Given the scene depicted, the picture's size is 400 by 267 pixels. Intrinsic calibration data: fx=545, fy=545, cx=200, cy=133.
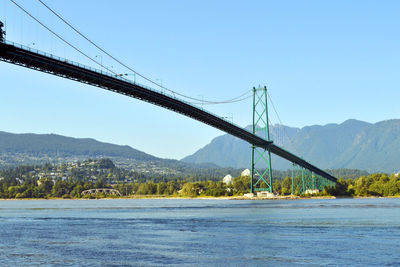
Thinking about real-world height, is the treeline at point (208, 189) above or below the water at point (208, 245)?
above

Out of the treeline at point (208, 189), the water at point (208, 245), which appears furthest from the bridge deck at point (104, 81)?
the treeline at point (208, 189)

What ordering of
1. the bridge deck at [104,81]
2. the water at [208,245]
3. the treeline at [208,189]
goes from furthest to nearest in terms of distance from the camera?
the treeline at [208,189] < the bridge deck at [104,81] < the water at [208,245]

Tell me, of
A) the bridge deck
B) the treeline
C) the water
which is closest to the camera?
the water

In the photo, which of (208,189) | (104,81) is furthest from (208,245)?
(208,189)

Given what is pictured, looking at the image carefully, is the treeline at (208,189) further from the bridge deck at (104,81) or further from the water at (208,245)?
the water at (208,245)

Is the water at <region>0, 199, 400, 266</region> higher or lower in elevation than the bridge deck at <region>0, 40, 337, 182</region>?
lower

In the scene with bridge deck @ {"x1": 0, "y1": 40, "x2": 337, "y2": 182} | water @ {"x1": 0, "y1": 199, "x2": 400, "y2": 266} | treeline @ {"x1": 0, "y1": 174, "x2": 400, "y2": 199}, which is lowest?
water @ {"x1": 0, "y1": 199, "x2": 400, "y2": 266}

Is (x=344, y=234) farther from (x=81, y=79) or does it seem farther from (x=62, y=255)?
(x=81, y=79)

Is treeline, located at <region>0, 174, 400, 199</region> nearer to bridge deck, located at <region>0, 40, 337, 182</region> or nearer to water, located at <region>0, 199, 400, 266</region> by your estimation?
bridge deck, located at <region>0, 40, 337, 182</region>

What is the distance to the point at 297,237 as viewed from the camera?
29797mm

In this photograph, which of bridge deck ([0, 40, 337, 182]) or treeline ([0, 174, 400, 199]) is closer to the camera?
bridge deck ([0, 40, 337, 182])

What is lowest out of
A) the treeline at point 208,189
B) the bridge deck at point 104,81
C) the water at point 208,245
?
the water at point 208,245

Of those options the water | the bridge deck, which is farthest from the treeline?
the water

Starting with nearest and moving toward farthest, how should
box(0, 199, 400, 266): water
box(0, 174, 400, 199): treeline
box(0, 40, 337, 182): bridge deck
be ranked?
box(0, 199, 400, 266): water → box(0, 40, 337, 182): bridge deck → box(0, 174, 400, 199): treeline
